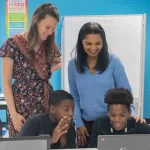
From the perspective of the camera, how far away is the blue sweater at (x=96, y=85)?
164 centimetres

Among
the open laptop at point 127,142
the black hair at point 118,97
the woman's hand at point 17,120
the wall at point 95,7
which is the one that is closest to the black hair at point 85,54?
the black hair at point 118,97

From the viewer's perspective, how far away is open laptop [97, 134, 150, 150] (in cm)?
101

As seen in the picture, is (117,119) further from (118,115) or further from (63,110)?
(63,110)

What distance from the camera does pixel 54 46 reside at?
5.70ft

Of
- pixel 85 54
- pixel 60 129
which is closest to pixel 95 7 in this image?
pixel 85 54

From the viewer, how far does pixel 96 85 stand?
163 cm

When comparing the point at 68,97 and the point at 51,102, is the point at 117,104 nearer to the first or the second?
the point at 68,97

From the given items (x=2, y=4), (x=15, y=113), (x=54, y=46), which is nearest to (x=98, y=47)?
(x=54, y=46)

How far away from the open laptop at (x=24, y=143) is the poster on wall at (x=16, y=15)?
2.96 m

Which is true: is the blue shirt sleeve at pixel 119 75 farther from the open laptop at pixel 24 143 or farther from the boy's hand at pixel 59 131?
the open laptop at pixel 24 143

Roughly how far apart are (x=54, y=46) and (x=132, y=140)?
91cm

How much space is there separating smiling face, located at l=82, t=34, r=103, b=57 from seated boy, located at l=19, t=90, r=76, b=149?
0.31 meters

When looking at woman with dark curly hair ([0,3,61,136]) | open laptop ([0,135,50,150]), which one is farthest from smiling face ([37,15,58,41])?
open laptop ([0,135,50,150])

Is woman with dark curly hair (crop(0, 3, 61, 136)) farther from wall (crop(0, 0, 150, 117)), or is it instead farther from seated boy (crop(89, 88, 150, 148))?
wall (crop(0, 0, 150, 117))
